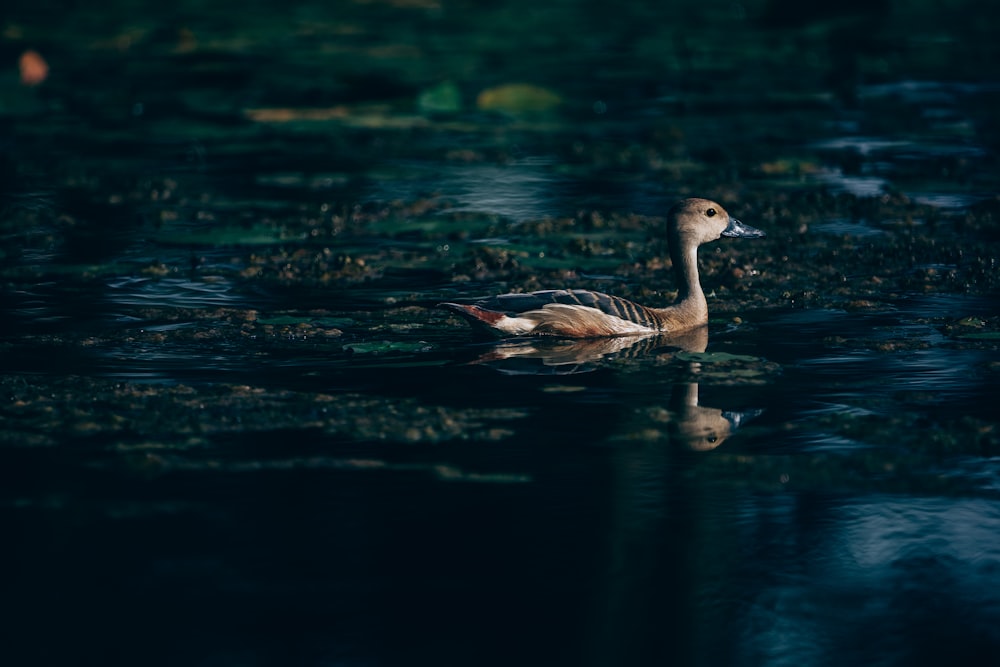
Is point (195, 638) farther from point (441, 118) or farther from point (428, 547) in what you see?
point (441, 118)

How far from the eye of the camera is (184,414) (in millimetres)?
8102

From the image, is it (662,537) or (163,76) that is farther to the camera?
(163,76)

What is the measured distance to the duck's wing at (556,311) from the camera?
977 centimetres

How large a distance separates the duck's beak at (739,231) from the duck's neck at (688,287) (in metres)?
0.55

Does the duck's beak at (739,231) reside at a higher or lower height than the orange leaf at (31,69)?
lower

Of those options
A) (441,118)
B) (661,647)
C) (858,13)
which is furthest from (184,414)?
(858,13)

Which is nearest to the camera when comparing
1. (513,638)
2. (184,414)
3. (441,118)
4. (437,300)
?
(513,638)

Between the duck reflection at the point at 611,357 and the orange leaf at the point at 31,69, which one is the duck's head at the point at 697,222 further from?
the orange leaf at the point at 31,69

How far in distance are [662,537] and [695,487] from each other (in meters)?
0.57

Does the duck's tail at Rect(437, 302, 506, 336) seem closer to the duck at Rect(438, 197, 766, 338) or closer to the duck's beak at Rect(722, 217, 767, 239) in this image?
the duck at Rect(438, 197, 766, 338)

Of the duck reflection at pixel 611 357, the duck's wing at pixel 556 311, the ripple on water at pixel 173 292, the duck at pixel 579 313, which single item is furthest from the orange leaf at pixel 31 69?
the duck reflection at pixel 611 357

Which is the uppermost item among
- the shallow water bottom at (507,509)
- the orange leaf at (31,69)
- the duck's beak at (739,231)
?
the orange leaf at (31,69)

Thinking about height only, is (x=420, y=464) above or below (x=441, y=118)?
below

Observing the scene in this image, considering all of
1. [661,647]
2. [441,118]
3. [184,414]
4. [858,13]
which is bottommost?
[661,647]
